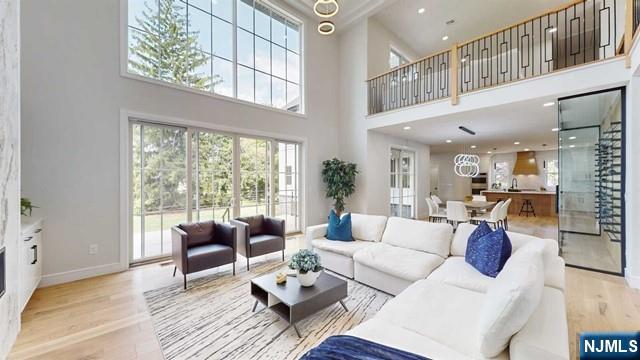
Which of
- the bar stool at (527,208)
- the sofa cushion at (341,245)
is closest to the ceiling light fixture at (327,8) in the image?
the sofa cushion at (341,245)

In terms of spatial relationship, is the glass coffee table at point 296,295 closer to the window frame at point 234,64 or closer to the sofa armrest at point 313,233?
the sofa armrest at point 313,233

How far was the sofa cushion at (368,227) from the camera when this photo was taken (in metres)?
3.67

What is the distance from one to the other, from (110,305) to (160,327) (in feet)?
2.81

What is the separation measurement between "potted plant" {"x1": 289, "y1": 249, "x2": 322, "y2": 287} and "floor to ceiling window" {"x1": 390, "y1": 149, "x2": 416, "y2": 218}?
5.42 meters

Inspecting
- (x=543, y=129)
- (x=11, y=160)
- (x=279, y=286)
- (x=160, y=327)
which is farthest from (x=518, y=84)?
(x=11, y=160)

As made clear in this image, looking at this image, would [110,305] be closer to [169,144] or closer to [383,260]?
[169,144]

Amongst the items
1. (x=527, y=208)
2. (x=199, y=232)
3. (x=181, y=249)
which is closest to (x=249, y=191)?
(x=199, y=232)

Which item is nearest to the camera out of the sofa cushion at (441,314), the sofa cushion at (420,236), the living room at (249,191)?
the sofa cushion at (441,314)

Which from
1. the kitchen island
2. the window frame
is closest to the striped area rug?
the window frame

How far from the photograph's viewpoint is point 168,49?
430 cm

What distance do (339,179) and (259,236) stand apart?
261cm

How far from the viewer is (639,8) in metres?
2.96

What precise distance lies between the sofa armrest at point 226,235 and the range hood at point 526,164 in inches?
491

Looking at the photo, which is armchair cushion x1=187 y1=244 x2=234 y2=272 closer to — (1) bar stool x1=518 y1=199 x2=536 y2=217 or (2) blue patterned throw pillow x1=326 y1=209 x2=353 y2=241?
(2) blue patterned throw pillow x1=326 y1=209 x2=353 y2=241
